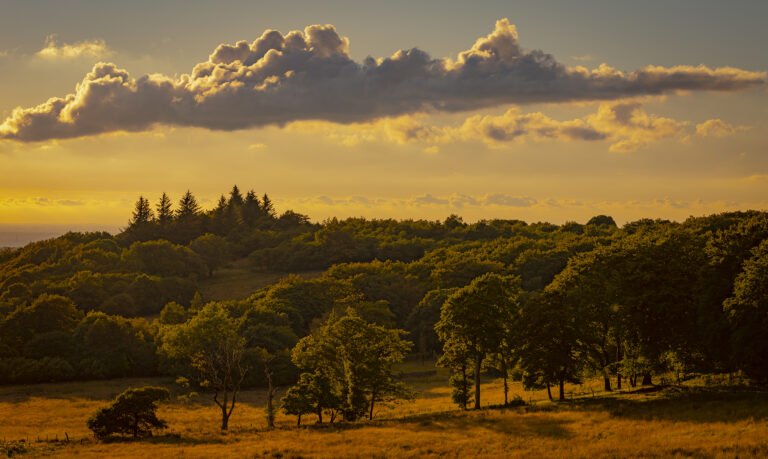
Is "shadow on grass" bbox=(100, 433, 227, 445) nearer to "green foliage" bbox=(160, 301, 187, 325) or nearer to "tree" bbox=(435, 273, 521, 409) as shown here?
"tree" bbox=(435, 273, 521, 409)

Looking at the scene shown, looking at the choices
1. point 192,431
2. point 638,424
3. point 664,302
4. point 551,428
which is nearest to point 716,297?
point 664,302

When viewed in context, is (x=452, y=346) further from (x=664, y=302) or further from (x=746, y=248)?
(x=746, y=248)

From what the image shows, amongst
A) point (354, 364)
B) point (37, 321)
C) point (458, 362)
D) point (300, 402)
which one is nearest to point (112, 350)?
point (37, 321)

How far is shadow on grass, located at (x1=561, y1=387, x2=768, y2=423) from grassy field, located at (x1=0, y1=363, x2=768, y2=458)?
0.23 ft

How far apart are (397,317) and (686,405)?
3777 inches

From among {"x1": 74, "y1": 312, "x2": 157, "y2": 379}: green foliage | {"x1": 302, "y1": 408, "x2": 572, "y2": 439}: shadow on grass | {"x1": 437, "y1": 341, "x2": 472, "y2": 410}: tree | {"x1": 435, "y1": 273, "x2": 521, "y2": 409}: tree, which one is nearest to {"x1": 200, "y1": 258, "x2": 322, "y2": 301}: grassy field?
{"x1": 74, "y1": 312, "x2": 157, "y2": 379}: green foliage

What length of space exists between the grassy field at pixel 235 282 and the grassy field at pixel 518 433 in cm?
10151

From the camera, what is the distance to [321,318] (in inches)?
4867

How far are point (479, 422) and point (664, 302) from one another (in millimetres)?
18181

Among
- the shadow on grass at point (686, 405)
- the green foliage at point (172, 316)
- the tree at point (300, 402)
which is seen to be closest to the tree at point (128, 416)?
the tree at point (300, 402)

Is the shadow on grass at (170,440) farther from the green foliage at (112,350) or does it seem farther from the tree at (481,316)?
the green foliage at (112,350)

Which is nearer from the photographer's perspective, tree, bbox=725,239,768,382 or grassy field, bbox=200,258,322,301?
tree, bbox=725,239,768,382

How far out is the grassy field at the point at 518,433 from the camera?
34.7 meters

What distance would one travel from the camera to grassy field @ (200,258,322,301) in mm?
164500
